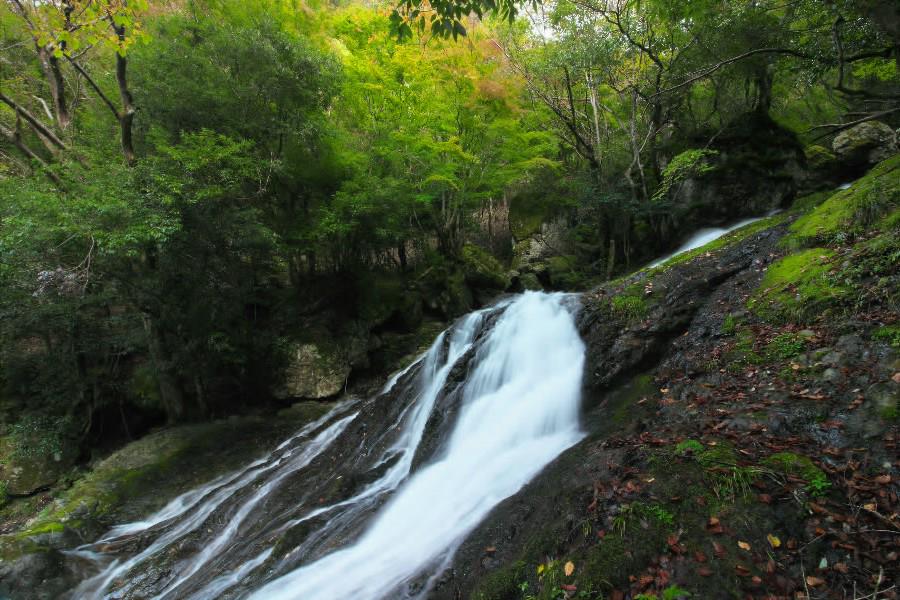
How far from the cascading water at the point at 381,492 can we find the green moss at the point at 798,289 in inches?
113

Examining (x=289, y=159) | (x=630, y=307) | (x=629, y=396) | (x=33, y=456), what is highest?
(x=289, y=159)

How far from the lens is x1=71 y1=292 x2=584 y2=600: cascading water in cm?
502

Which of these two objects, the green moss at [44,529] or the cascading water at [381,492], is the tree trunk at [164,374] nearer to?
the cascading water at [381,492]

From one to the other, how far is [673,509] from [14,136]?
16.4 meters

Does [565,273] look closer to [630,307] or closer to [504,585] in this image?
[630,307]

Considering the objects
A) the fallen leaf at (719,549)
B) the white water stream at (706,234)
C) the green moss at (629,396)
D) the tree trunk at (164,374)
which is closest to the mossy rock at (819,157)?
the white water stream at (706,234)

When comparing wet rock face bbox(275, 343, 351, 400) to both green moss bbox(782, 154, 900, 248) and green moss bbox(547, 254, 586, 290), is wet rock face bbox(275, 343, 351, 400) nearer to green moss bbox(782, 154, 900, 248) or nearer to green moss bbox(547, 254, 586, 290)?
green moss bbox(547, 254, 586, 290)

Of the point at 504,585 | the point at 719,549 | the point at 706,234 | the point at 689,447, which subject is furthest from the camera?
the point at 706,234

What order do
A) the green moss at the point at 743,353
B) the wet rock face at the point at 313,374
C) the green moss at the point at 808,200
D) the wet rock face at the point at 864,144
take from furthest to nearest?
the wet rock face at the point at 313,374 < the wet rock face at the point at 864,144 < the green moss at the point at 808,200 < the green moss at the point at 743,353

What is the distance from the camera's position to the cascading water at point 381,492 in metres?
5.02

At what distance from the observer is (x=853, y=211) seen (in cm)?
607

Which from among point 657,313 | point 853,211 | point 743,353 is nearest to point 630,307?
point 657,313

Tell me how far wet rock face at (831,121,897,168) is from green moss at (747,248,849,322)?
29.2 feet

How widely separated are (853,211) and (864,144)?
865cm
